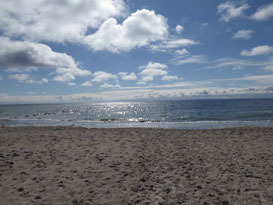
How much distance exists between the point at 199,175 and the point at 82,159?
6.63m

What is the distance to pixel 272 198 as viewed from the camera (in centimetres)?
622

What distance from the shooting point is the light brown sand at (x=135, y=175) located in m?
6.41

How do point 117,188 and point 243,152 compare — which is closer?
point 117,188

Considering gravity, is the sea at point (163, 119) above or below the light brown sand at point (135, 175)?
below

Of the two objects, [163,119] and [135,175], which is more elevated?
[135,175]

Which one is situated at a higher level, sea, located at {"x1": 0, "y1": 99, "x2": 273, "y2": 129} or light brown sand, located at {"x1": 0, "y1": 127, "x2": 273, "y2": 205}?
light brown sand, located at {"x1": 0, "y1": 127, "x2": 273, "y2": 205}

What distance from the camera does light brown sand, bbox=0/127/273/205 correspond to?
21.0 ft

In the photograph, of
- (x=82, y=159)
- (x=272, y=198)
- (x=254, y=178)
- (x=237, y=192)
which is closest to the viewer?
(x=272, y=198)

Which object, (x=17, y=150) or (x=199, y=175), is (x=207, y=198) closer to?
(x=199, y=175)

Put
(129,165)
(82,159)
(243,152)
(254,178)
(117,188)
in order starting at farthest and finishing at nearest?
1. (243,152)
2. (82,159)
3. (129,165)
4. (254,178)
5. (117,188)

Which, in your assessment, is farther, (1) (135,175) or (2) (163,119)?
(2) (163,119)

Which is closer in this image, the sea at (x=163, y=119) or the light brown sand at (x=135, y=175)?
the light brown sand at (x=135, y=175)

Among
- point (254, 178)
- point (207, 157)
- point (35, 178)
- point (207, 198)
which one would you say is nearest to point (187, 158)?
point (207, 157)

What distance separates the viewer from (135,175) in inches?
329
